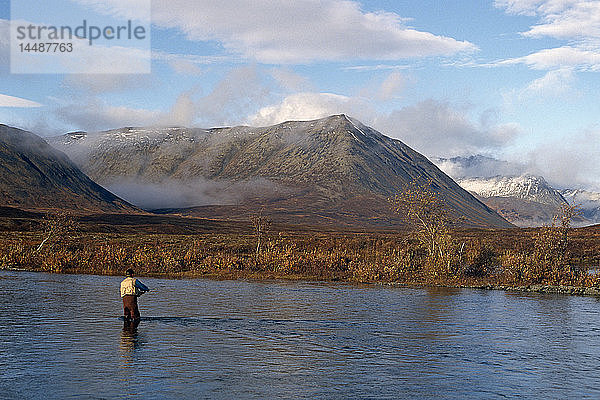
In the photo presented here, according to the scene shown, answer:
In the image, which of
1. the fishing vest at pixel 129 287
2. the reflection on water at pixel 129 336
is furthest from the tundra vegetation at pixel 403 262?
the fishing vest at pixel 129 287

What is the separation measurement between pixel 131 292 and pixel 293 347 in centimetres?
854

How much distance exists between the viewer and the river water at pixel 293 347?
20469mm

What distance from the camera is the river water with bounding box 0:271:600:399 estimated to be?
2047 cm

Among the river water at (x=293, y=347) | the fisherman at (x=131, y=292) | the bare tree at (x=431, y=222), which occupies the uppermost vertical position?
the bare tree at (x=431, y=222)

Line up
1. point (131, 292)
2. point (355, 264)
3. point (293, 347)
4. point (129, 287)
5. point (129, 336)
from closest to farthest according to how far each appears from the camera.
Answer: point (293, 347)
point (129, 336)
point (129, 287)
point (131, 292)
point (355, 264)

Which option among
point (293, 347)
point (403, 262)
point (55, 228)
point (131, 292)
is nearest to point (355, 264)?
point (403, 262)

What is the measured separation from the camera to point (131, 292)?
99.5ft

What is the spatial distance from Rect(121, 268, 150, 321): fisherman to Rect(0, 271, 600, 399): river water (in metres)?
0.72

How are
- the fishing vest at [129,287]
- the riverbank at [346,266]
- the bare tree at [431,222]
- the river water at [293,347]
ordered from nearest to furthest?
the river water at [293,347] < the fishing vest at [129,287] < the riverbank at [346,266] < the bare tree at [431,222]

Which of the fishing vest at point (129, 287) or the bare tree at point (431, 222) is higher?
the bare tree at point (431, 222)

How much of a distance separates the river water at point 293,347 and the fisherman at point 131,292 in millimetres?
722

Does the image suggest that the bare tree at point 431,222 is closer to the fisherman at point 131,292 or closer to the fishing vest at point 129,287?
the fisherman at point 131,292

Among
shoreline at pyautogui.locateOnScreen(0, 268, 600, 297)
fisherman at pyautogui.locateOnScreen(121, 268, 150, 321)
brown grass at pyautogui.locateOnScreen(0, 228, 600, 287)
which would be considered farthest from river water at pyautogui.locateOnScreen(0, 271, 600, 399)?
brown grass at pyautogui.locateOnScreen(0, 228, 600, 287)

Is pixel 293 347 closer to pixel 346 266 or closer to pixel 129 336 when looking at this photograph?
pixel 129 336
